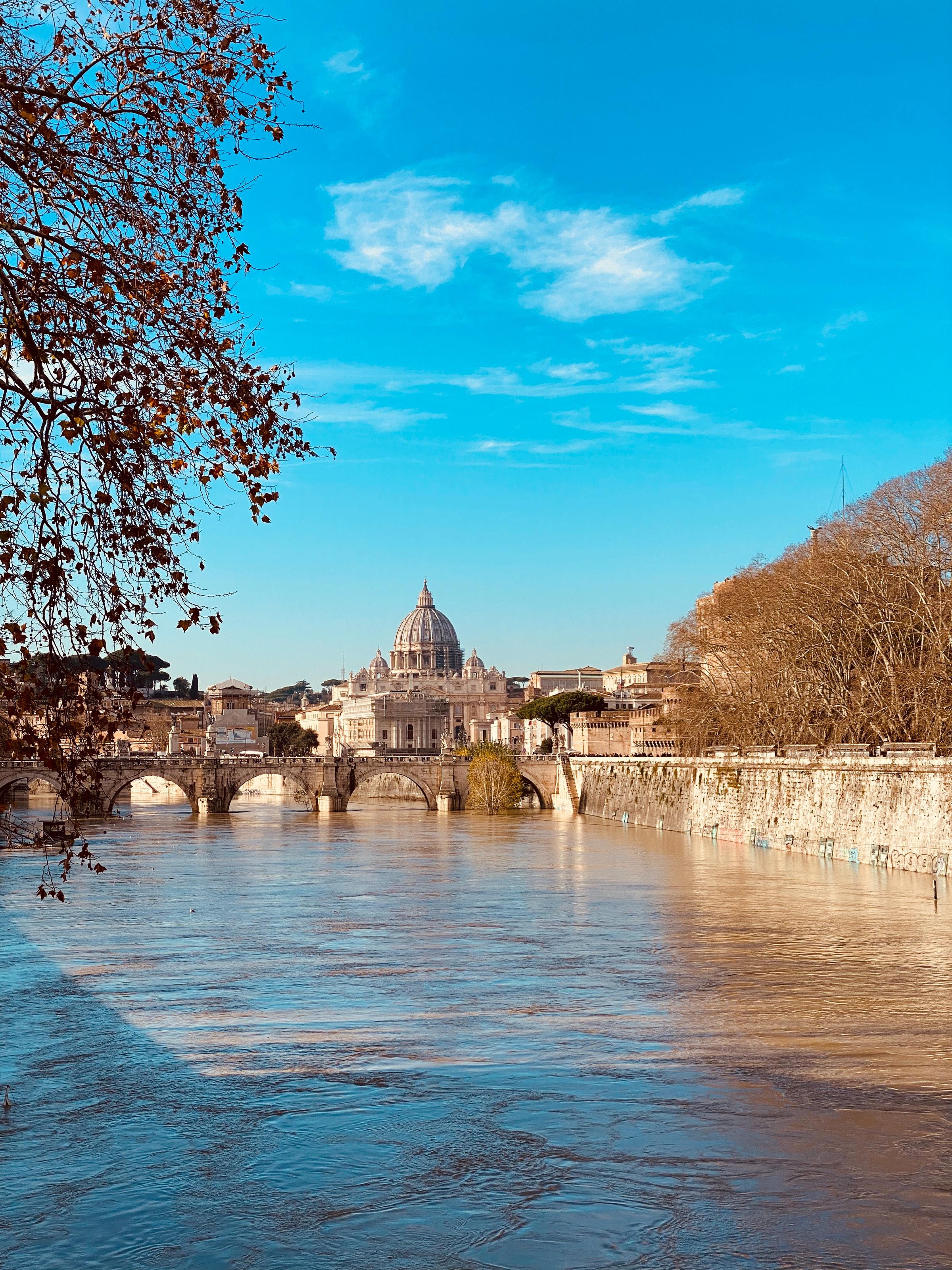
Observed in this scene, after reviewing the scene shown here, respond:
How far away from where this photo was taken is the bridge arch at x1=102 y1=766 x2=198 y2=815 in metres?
62.7

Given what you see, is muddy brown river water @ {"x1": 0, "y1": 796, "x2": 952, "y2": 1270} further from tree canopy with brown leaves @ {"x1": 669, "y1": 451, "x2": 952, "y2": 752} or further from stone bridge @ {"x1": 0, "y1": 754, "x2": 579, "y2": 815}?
stone bridge @ {"x1": 0, "y1": 754, "x2": 579, "y2": 815}

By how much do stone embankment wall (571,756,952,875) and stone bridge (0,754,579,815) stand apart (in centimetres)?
1459

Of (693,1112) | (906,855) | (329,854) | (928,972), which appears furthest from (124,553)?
(329,854)

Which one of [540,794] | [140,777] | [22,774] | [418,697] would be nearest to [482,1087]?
[22,774]

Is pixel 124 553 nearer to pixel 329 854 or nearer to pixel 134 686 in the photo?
pixel 134 686

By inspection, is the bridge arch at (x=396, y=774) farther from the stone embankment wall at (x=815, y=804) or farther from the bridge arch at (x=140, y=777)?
the stone embankment wall at (x=815, y=804)

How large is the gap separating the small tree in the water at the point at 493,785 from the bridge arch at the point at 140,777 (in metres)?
13.6

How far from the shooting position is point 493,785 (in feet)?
216

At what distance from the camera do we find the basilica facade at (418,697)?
148750mm

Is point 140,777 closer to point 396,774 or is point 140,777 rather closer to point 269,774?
point 269,774

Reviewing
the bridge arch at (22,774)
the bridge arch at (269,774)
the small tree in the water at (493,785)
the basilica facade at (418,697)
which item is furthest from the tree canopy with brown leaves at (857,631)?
the basilica facade at (418,697)

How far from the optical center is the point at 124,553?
6227 millimetres

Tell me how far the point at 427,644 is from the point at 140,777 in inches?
4588

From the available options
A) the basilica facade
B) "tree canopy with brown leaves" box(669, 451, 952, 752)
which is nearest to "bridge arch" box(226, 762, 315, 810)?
"tree canopy with brown leaves" box(669, 451, 952, 752)
